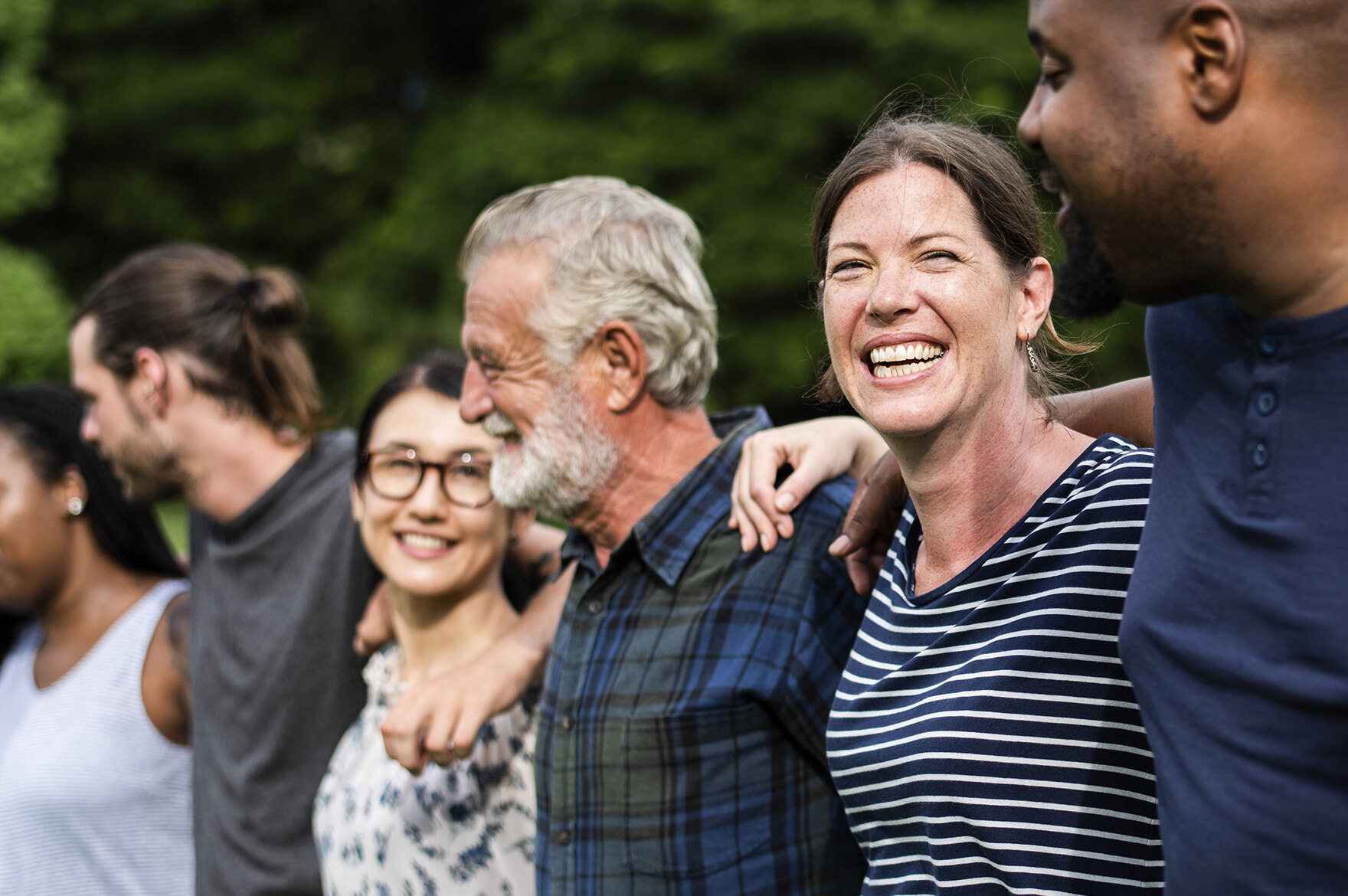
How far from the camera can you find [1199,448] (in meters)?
1.29

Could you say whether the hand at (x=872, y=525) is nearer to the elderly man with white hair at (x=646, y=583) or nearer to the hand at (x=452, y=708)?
the elderly man with white hair at (x=646, y=583)

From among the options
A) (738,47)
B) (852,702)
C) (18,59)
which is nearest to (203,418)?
(852,702)

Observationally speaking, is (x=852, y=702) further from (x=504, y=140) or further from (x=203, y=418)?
(x=504, y=140)

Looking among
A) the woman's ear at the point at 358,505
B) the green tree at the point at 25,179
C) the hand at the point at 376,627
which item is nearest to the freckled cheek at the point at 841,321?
the woman's ear at the point at 358,505

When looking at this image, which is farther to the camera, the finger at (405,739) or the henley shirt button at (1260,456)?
the finger at (405,739)

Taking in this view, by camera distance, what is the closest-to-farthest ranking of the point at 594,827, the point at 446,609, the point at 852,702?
the point at 852,702
the point at 594,827
the point at 446,609

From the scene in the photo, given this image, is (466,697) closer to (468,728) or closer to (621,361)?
(468,728)

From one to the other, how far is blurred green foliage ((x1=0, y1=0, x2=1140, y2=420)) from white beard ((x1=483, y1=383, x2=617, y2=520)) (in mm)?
532

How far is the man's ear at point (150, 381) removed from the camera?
134 inches

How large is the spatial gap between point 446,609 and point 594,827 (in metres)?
0.79

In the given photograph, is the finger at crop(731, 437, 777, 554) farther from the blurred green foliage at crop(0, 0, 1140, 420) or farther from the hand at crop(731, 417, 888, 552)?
the blurred green foliage at crop(0, 0, 1140, 420)

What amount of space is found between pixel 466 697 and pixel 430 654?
43 centimetres

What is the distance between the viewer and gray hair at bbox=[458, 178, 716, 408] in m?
2.45

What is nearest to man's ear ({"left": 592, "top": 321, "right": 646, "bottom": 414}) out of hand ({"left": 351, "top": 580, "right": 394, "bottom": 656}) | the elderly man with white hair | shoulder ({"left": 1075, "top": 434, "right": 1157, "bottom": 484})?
the elderly man with white hair
